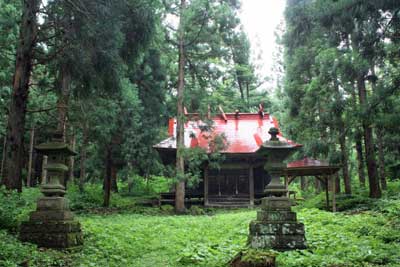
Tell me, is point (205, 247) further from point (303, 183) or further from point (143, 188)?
point (303, 183)

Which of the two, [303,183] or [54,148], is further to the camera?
[303,183]

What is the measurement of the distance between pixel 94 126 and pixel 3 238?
918 cm

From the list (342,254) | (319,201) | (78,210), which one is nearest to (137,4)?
(342,254)

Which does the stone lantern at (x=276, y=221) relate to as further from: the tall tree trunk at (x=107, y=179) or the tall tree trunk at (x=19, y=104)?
the tall tree trunk at (x=107, y=179)

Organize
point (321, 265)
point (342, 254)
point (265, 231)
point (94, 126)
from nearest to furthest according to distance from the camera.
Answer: point (321, 265) < point (342, 254) < point (265, 231) < point (94, 126)

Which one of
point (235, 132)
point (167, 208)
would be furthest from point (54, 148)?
point (235, 132)

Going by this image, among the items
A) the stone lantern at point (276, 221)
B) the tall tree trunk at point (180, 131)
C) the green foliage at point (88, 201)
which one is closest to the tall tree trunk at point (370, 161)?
the tall tree trunk at point (180, 131)

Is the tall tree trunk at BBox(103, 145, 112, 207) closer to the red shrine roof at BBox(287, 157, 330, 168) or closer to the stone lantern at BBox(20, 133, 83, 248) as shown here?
the red shrine roof at BBox(287, 157, 330, 168)

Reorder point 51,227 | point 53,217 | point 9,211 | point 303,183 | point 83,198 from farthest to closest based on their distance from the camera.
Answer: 1. point 303,183
2. point 83,198
3. point 9,211
4. point 53,217
5. point 51,227

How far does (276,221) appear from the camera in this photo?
297 inches

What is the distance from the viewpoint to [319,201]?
17234 millimetres

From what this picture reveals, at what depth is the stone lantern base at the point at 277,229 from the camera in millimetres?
7363

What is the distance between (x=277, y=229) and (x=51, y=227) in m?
4.53

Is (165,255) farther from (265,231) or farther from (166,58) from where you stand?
(166,58)
